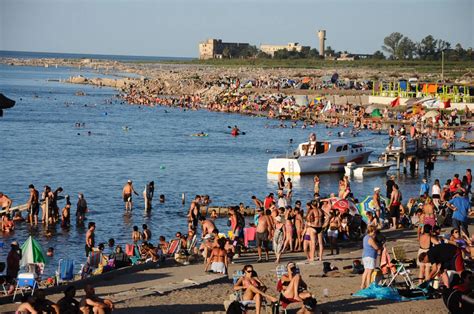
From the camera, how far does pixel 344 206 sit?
2330 centimetres

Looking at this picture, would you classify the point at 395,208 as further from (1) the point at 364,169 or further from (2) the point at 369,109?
(2) the point at 369,109

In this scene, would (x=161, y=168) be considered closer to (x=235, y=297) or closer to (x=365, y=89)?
(x=235, y=297)

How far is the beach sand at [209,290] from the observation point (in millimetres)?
15289

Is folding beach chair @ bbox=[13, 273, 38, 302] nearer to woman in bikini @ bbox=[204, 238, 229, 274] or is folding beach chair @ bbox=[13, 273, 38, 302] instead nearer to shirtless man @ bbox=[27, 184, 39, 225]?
woman in bikini @ bbox=[204, 238, 229, 274]

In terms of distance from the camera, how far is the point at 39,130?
68688 millimetres

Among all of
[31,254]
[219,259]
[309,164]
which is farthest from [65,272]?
[309,164]

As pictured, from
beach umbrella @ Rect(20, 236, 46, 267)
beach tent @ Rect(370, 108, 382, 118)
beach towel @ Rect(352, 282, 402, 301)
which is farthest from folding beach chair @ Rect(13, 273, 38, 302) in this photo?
beach tent @ Rect(370, 108, 382, 118)

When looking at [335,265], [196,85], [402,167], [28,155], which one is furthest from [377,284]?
[196,85]

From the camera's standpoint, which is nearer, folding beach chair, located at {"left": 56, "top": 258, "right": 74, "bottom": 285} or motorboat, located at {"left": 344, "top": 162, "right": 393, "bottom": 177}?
folding beach chair, located at {"left": 56, "top": 258, "right": 74, "bottom": 285}

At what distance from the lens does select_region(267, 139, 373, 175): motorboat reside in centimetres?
4116

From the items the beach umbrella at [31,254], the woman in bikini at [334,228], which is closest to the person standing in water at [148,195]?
the woman in bikini at [334,228]

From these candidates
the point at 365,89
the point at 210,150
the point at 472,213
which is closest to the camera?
the point at 472,213

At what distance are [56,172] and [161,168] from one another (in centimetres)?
551

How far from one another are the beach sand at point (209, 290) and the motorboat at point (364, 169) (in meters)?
21.3
